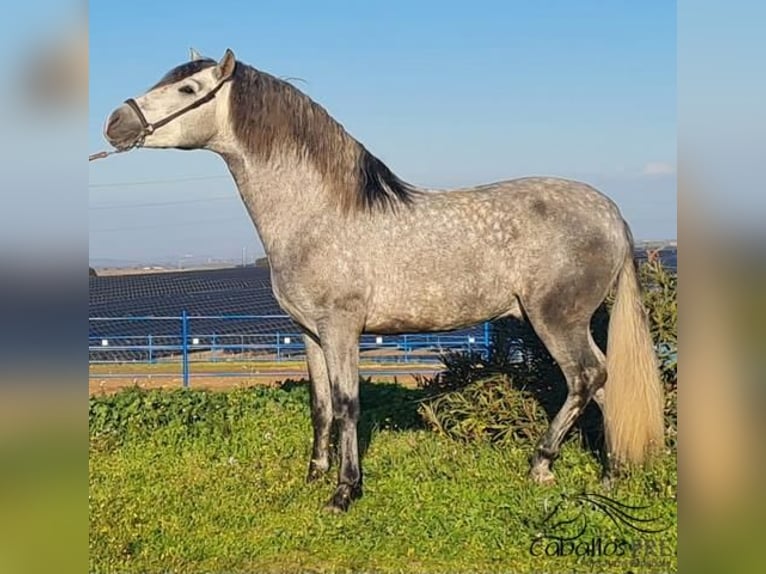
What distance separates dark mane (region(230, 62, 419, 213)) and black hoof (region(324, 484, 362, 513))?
5.54 ft

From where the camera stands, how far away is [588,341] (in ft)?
15.8

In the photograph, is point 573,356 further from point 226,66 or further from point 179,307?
point 179,307

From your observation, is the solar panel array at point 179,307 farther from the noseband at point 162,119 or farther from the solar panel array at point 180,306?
the noseband at point 162,119

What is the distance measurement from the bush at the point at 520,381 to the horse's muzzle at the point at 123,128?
320 cm

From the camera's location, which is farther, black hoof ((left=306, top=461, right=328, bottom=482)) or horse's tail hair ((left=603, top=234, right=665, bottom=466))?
black hoof ((left=306, top=461, right=328, bottom=482))

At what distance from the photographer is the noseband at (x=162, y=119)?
4273 mm

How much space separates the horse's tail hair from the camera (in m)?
4.65

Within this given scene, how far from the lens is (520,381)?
6.00 metres

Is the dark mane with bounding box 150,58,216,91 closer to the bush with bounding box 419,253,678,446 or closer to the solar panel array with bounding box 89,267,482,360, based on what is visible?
the bush with bounding box 419,253,678,446

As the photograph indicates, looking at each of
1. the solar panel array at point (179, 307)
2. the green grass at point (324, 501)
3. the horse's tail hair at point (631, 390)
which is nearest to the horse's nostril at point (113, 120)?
the green grass at point (324, 501)

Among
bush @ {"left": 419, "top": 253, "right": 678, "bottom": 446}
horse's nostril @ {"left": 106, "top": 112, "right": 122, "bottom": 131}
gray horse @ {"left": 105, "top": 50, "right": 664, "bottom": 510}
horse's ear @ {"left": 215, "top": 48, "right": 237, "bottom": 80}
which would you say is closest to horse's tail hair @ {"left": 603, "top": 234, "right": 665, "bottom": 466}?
gray horse @ {"left": 105, "top": 50, "right": 664, "bottom": 510}

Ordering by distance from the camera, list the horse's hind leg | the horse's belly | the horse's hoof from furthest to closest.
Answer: the horse's hoof, the horse's hind leg, the horse's belly

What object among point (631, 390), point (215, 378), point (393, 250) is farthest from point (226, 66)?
point (215, 378)
